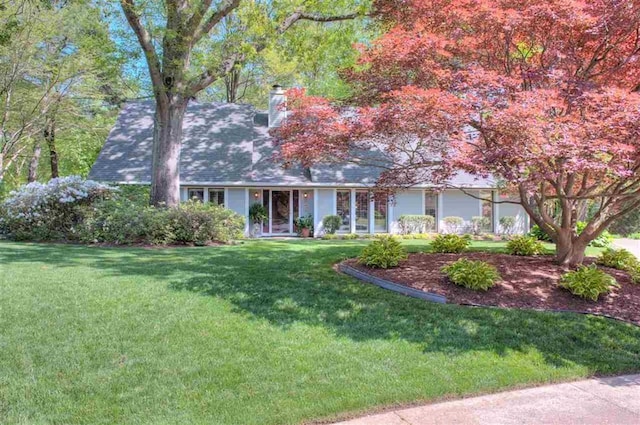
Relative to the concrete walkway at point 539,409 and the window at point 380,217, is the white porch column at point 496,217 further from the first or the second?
the concrete walkway at point 539,409

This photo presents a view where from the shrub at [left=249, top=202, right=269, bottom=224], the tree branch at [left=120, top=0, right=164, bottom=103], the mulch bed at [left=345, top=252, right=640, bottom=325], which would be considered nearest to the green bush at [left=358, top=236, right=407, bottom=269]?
the mulch bed at [left=345, top=252, right=640, bottom=325]

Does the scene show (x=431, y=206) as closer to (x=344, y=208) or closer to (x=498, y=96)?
(x=344, y=208)

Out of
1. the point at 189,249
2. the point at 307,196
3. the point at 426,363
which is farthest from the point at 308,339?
the point at 307,196

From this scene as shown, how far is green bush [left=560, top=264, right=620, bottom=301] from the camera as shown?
6047mm

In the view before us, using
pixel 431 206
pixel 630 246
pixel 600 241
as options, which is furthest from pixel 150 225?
pixel 630 246

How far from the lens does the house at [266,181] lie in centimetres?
1827

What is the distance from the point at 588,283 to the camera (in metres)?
6.11

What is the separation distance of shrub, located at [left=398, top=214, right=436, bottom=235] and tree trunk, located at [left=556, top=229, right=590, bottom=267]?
11.7m

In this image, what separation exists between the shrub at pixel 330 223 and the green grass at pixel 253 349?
1192cm

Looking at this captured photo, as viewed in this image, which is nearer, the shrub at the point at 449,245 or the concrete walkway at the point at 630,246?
the shrub at the point at 449,245

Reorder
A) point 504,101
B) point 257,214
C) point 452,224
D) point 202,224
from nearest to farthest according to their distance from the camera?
1. point 504,101
2. point 202,224
3. point 257,214
4. point 452,224

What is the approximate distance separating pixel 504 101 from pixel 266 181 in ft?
44.4

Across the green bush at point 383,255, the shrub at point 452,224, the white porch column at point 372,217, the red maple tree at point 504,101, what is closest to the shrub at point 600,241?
the shrub at point 452,224

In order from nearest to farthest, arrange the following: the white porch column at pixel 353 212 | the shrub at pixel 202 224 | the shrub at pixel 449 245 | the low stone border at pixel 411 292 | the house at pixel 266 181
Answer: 1. the low stone border at pixel 411 292
2. the shrub at pixel 449 245
3. the shrub at pixel 202 224
4. the house at pixel 266 181
5. the white porch column at pixel 353 212
